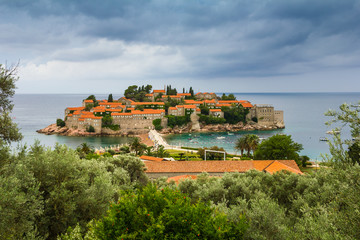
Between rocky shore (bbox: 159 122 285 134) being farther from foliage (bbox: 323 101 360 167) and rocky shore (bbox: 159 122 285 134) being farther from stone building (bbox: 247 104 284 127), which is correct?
foliage (bbox: 323 101 360 167)

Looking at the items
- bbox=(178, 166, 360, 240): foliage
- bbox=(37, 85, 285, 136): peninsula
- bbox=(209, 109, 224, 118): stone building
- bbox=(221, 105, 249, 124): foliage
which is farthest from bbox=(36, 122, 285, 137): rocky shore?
bbox=(178, 166, 360, 240): foliage

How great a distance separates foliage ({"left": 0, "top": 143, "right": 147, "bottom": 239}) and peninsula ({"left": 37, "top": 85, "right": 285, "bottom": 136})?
69884 millimetres

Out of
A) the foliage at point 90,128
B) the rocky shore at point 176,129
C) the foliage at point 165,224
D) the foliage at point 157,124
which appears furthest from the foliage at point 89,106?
the foliage at point 165,224

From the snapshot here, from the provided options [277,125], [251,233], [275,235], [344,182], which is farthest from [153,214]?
[277,125]

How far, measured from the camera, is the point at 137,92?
109750 mm

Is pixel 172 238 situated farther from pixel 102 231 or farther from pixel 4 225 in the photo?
pixel 4 225

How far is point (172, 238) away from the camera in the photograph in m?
6.20

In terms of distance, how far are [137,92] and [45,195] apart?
103105 millimetres

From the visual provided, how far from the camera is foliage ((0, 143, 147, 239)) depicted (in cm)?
655

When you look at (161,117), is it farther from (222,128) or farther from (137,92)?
(137,92)

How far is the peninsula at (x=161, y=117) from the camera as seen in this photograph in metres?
77.6

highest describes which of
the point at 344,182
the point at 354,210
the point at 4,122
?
the point at 4,122

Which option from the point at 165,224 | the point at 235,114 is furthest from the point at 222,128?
the point at 165,224

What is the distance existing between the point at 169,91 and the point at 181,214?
4105 inches
